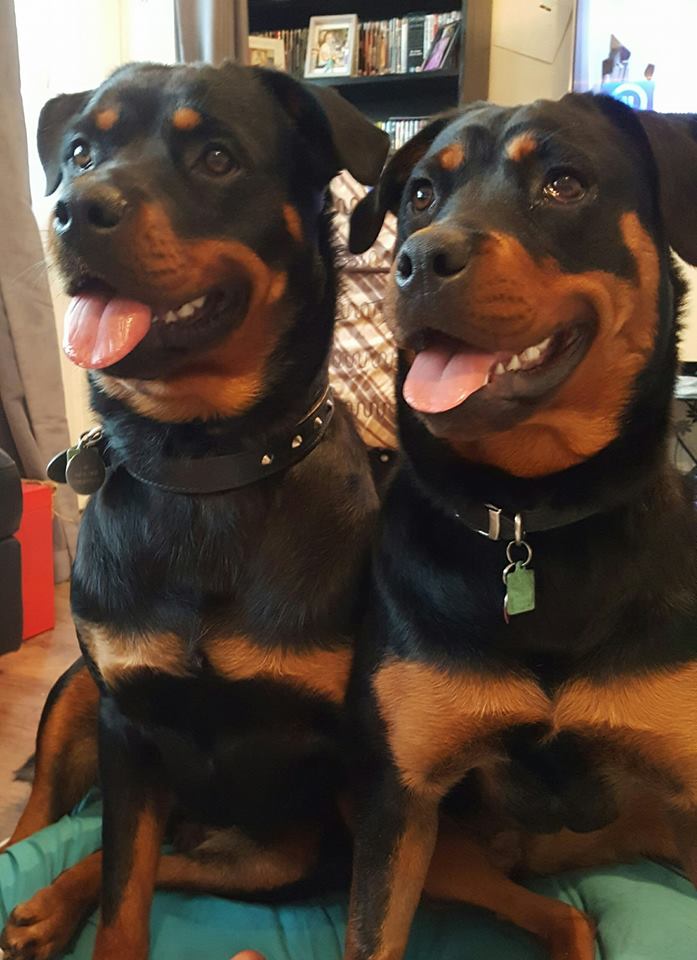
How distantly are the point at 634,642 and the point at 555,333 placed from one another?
0.43 metres

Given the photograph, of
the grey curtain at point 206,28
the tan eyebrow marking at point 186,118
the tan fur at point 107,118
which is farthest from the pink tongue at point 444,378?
the grey curtain at point 206,28

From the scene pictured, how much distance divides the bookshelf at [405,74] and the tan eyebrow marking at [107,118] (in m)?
2.84

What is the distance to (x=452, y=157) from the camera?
1305mm

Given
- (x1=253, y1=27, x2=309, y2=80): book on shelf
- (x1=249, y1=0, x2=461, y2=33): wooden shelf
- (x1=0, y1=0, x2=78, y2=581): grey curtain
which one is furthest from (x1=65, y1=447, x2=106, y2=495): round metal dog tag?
(x1=249, y1=0, x2=461, y2=33): wooden shelf

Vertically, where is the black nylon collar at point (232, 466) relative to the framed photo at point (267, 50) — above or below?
below

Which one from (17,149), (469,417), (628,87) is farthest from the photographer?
(628,87)

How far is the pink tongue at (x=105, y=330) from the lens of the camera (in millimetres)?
1228

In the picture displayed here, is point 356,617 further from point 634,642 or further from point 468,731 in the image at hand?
point 634,642

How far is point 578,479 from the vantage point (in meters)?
1.25

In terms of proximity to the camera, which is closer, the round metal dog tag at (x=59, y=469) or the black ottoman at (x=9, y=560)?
the round metal dog tag at (x=59, y=469)

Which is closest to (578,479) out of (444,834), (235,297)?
(235,297)

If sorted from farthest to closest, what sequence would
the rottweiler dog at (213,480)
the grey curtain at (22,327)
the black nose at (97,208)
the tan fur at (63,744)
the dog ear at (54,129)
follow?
1. the grey curtain at (22,327)
2. the tan fur at (63,744)
3. the dog ear at (54,129)
4. the rottweiler dog at (213,480)
5. the black nose at (97,208)

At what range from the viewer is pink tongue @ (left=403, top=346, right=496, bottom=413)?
3.67ft

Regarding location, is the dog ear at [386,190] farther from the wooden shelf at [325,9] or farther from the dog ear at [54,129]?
the wooden shelf at [325,9]
